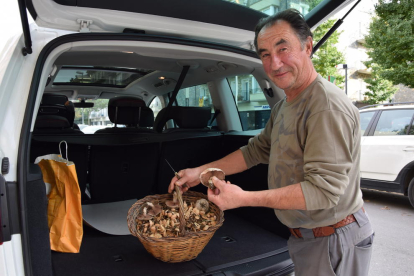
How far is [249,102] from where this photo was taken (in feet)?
12.5

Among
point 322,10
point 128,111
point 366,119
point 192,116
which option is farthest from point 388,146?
point 128,111

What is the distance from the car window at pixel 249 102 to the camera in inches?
136

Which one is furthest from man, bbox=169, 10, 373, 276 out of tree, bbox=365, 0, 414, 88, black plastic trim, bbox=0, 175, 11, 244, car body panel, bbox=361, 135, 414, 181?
tree, bbox=365, 0, 414, 88

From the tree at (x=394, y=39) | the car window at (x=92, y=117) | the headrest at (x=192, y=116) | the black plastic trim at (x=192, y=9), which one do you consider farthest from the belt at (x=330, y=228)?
the tree at (x=394, y=39)

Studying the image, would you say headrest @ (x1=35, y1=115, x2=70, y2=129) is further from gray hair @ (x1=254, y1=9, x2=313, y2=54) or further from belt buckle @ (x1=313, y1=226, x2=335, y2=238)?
belt buckle @ (x1=313, y1=226, x2=335, y2=238)

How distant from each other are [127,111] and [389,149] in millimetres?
4353

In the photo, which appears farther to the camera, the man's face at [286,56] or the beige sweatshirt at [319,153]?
the man's face at [286,56]

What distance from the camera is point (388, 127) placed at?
5.44m

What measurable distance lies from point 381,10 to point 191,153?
692cm

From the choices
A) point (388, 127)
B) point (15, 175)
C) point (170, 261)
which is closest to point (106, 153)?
point (170, 261)

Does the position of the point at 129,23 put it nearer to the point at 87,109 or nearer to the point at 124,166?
the point at 124,166

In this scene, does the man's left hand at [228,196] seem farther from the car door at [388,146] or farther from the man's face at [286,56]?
the car door at [388,146]

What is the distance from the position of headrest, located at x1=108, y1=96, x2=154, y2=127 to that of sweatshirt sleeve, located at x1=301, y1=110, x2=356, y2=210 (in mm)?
3174

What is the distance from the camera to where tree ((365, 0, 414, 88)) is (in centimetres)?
738
